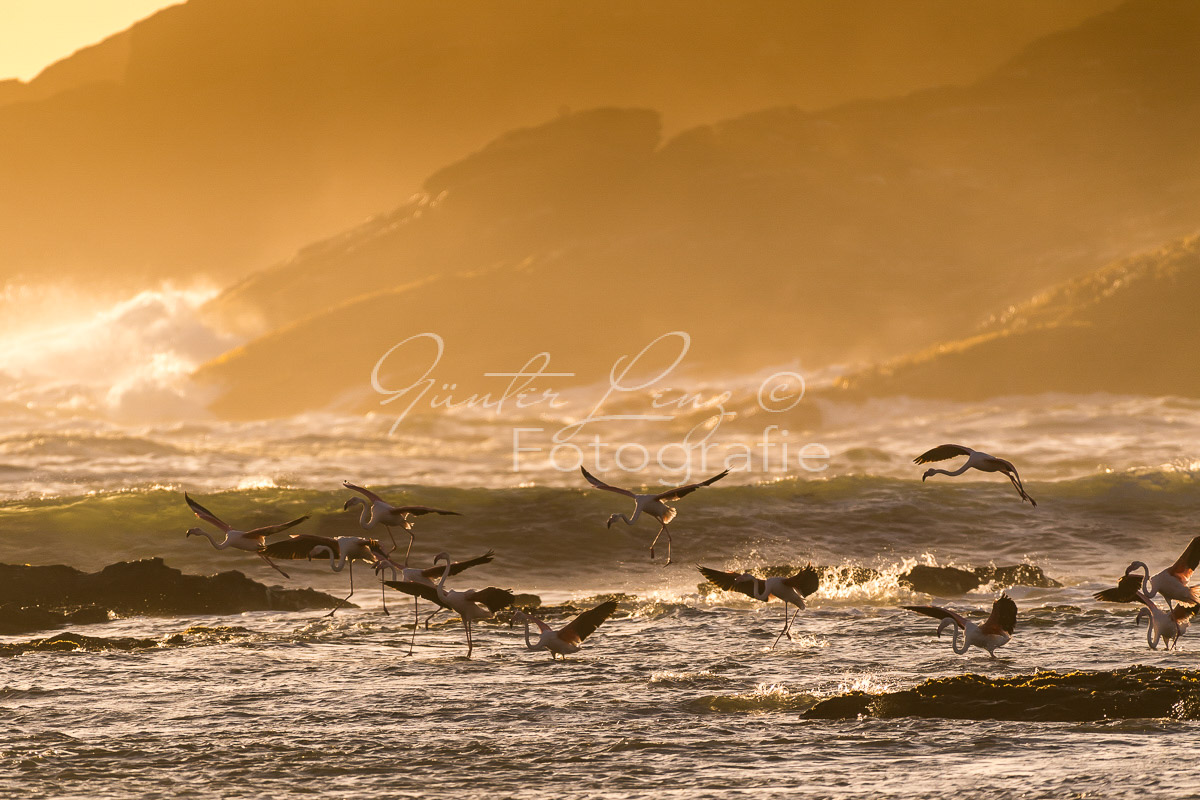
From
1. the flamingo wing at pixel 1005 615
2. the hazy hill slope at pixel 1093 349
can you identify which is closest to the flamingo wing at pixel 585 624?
the flamingo wing at pixel 1005 615

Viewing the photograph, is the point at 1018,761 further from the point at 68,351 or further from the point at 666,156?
the point at 666,156

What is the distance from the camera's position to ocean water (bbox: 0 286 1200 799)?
35.4 feet

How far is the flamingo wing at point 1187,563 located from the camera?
14.5 m

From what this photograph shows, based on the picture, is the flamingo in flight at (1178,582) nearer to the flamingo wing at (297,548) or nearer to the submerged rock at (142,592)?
the flamingo wing at (297,548)

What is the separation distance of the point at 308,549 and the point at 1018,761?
8.16 m

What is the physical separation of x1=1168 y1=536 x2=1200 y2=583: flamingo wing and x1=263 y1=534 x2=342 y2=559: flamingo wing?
9078mm

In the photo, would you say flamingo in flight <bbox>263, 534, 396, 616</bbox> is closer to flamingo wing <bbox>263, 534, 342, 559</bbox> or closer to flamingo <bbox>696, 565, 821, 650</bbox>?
flamingo wing <bbox>263, 534, 342, 559</bbox>

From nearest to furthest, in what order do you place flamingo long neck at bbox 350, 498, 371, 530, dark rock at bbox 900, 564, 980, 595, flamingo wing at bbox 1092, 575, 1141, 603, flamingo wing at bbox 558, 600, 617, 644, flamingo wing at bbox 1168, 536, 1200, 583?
flamingo wing at bbox 1092, 575, 1141, 603, flamingo wing at bbox 558, 600, 617, 644, flamingo wing at bbox 1168, 536, 1200, 583, flamingo long neck at bbox 350, 498, 371, 530, dark rock at bbox 900, 564, 980, 595

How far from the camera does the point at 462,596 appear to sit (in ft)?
47.8

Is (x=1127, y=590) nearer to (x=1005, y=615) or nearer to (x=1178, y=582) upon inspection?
(x=1178, y=582)

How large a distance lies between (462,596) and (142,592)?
24.1ft

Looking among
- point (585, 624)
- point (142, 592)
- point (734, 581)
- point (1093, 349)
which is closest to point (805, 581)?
point (734, 581)

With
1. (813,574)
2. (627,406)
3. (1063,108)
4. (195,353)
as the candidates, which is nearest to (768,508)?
(813,574)

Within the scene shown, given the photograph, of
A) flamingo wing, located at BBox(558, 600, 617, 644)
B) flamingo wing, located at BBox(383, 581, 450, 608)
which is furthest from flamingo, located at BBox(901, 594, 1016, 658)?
flamingo wing, located at BBox(383, 581, 450, 608)
